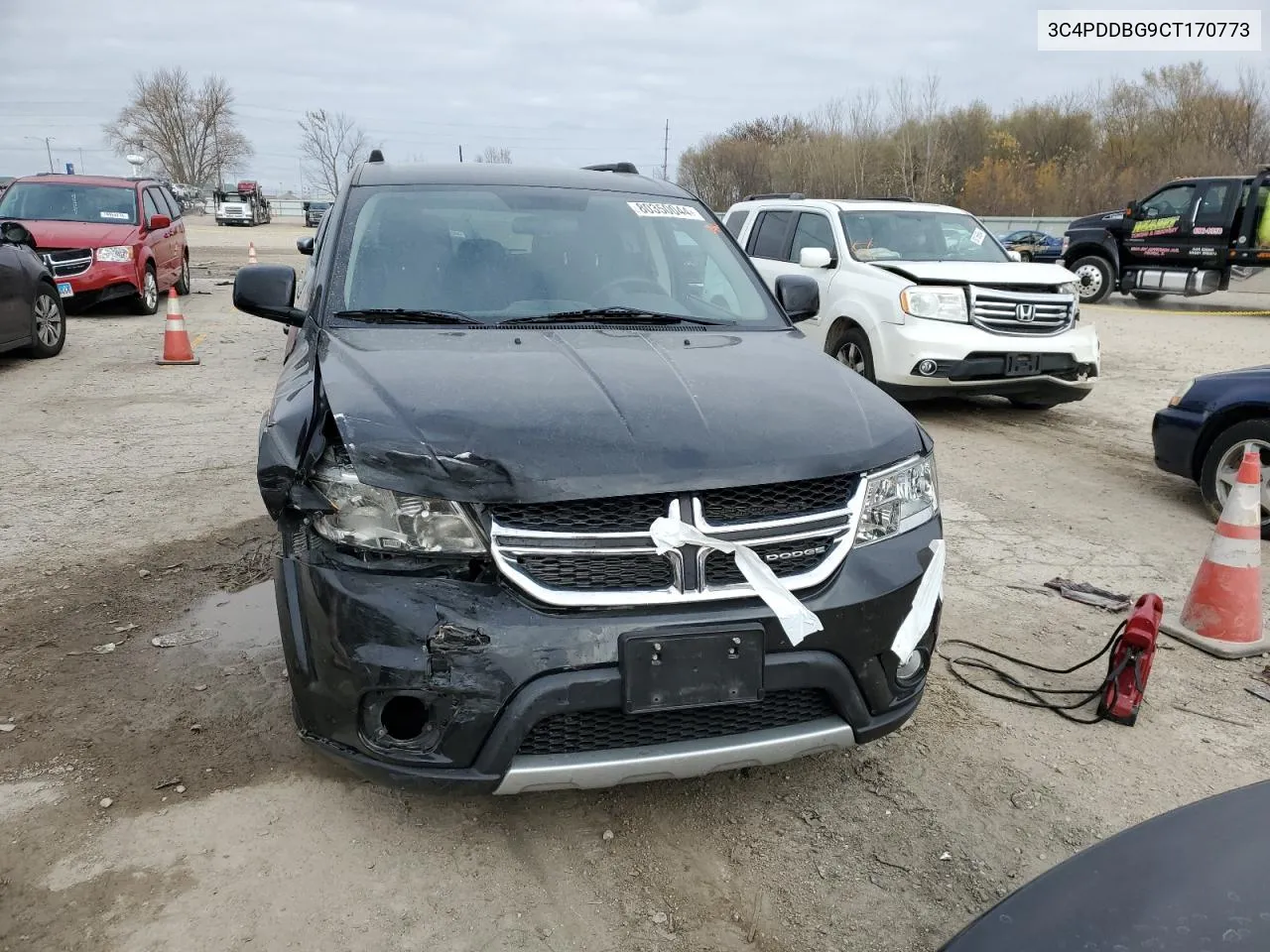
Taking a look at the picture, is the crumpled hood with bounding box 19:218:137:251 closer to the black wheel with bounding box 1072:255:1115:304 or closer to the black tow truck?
the black tow truck

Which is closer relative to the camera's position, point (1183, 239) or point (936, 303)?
point (936, 303)

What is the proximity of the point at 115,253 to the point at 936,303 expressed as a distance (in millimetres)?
10391

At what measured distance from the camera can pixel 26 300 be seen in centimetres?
956

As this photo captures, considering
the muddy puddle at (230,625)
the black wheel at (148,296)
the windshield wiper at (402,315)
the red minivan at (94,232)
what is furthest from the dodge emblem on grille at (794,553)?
the black wheel at (148,296)

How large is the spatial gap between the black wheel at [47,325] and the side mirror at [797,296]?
8.65m

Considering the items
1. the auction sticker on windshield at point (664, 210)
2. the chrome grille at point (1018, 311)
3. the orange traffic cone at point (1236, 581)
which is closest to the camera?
the orange traffic cone at point (1236, 581)

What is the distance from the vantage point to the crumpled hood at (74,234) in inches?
486

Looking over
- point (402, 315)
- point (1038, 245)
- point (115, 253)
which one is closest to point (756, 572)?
point (402, 315)

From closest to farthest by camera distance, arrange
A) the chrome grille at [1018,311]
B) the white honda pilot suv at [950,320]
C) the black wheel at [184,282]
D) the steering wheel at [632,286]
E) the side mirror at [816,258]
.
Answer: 1. the steering wheel at [632,286]
2. the white honda pilot suv at [950,320]
3. the chrome grille at [1018,311]
4. the side mirror at [816,258]
5. the black wheel at [184,282]

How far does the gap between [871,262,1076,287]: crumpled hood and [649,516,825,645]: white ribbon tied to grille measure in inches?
235

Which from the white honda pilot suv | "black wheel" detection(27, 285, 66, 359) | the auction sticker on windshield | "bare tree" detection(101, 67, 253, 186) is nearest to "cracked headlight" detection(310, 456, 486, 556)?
the auction sticker on windshield

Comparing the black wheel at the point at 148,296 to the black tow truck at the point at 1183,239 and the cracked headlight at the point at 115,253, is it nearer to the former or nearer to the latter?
the cracked headlight at the point at 115,253

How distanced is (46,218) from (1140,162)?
154 feet

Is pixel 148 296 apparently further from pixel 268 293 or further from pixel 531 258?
pixel 531 258
